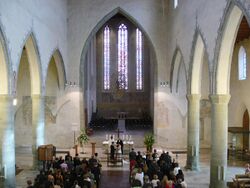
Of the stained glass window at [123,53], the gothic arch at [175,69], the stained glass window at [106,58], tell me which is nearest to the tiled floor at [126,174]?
the gothic arch at [175,69]

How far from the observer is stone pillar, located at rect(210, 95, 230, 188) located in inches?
665

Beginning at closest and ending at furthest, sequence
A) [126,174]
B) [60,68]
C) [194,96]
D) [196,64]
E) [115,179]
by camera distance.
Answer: [115,179] < [126,174] < [196,64] < [194,96] < [60,68]

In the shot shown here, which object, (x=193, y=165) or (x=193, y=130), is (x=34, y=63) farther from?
(x=193, y=165)

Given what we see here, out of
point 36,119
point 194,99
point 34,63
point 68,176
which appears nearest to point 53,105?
point 36,119

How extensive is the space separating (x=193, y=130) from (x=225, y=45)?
7796 mm

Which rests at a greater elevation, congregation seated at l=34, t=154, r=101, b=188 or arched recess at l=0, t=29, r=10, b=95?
arched recess at l=0, t=29, r=10, b=95

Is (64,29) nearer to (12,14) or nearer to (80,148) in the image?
(80,148)

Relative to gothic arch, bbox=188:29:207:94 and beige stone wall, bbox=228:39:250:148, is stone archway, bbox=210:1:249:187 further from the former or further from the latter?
beige stone wall, bbox=228:39:250:148

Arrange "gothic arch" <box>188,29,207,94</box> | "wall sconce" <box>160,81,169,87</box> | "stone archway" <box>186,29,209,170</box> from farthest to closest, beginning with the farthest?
"wall sconce" <box>160,81,169,87</box> < "stone archway" <box>186,29,209,170</box> < "gothic arch" <box>188,29,207,94</box>

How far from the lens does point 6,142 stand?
673 inches

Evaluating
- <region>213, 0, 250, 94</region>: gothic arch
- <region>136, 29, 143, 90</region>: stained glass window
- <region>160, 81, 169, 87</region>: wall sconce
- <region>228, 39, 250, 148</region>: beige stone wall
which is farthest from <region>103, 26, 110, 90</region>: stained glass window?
<region>213, 0, 250, 94</region>: gothic arch

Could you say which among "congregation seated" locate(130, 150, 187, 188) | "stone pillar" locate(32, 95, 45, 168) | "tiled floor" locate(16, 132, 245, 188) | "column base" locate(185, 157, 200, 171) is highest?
"stone pillar" locate(32, 95, 45, 168)

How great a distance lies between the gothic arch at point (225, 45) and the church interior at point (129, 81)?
0.05m

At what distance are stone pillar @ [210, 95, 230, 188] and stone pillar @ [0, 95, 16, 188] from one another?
9.57 meters
